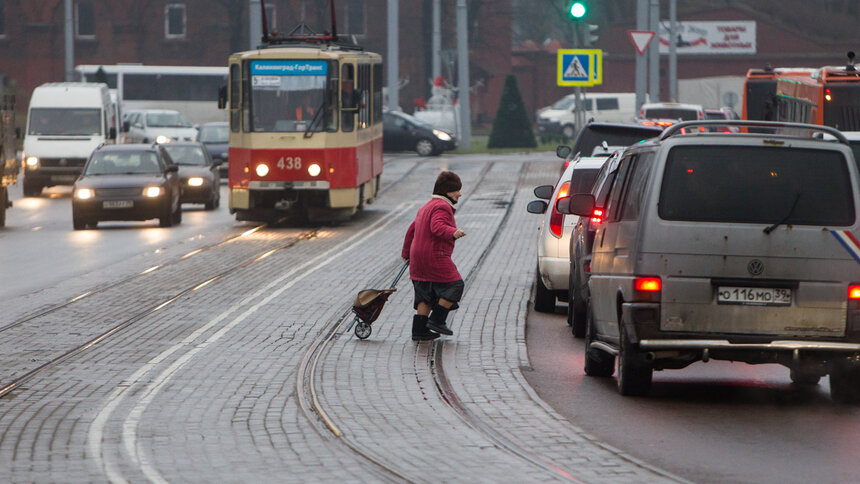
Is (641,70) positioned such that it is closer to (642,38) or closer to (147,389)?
(642,38)

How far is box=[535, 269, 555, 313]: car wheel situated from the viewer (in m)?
14.4

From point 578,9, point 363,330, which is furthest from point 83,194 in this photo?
point 363,330

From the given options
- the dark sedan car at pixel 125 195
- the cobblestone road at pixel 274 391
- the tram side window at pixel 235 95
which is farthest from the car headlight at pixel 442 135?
the cobblestone road at pixel 274 391

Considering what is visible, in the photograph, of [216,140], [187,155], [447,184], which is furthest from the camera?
[216,140]

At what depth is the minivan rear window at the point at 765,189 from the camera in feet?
29.2

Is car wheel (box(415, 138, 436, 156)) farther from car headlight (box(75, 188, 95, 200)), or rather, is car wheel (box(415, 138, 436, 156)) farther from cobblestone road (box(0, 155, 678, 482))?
cobblestone road (box(0, 155, 678, 482))

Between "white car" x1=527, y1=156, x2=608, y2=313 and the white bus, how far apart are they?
2023 inches

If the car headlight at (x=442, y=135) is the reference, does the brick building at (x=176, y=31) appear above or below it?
above

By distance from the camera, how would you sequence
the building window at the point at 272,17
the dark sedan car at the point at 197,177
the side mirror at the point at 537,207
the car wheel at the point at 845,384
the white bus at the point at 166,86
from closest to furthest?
the car wheel at the point at 845,384, the side mirror at the point at 537,207, the dark sedan car at the point at 197,177, the white bus at the point at 166,86, the building window at the point at 272,17

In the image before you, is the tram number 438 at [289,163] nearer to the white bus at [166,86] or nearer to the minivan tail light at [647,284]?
the minivan tail light at [647,284]

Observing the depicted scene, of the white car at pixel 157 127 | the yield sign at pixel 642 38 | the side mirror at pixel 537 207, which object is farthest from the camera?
the white car at pixel 157 127

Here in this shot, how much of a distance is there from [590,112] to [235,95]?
44389mm

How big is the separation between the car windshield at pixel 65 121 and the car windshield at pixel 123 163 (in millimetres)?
11628

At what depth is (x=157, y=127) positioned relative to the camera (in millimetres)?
50344
